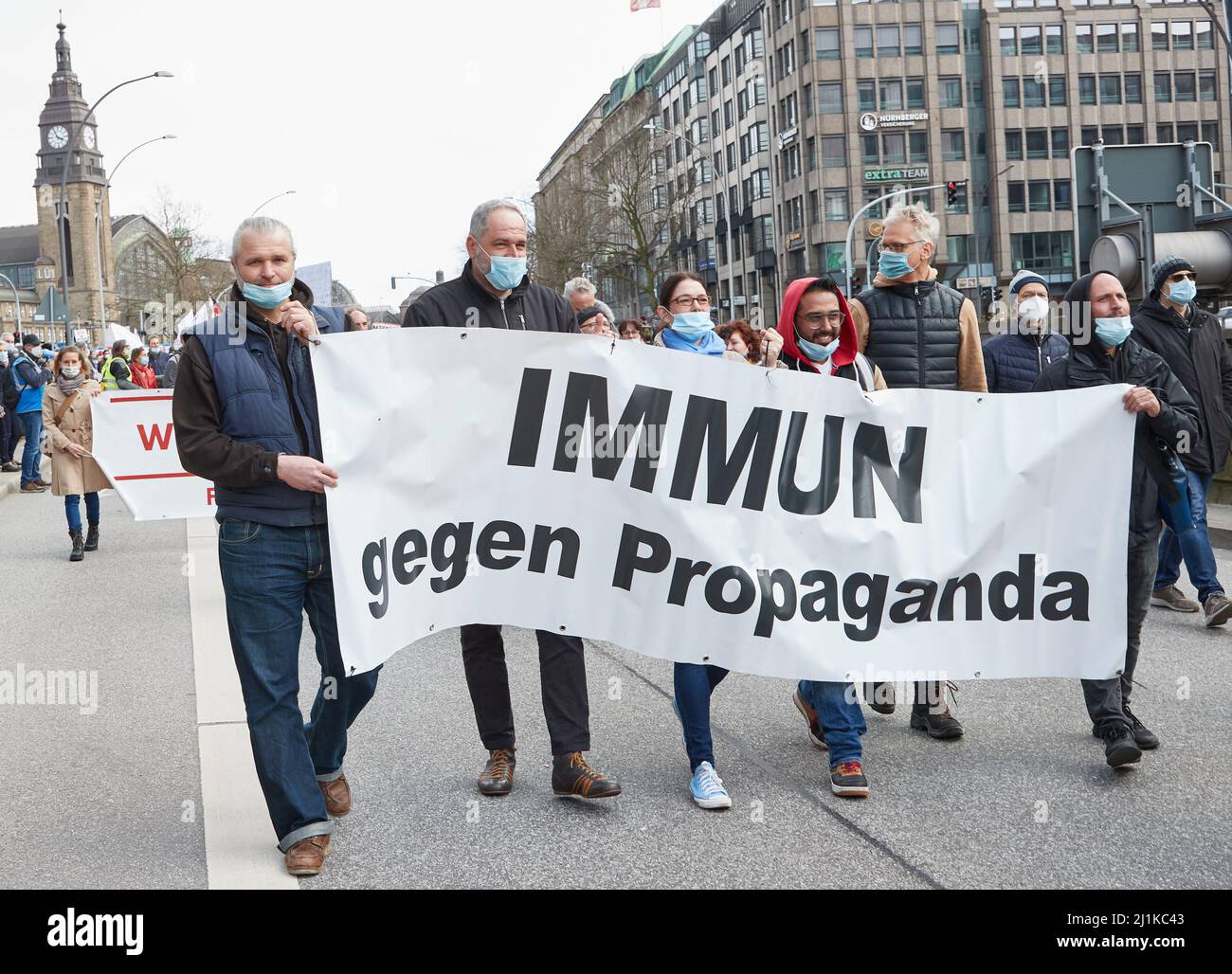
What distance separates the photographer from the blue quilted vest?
4473 mm

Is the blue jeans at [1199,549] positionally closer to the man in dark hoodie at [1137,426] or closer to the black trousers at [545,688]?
the man in dark hoodie at [1137,426]

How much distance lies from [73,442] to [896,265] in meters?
8.93

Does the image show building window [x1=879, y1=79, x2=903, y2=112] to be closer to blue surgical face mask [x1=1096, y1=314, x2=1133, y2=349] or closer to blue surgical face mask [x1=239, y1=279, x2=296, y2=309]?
blue surgical face mask [x1=1096, y1=314, x2=1133, y2=349]

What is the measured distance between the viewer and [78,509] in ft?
42.1

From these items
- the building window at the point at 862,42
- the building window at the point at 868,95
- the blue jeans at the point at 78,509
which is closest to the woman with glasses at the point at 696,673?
the blue jeans at the point at 78,509

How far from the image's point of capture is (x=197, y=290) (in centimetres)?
7562

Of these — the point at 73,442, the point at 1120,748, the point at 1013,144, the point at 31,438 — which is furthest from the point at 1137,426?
the point at 1013,144

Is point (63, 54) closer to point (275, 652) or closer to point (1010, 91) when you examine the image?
point (1010, 91)

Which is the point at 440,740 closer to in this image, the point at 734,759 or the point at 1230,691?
the point at 734,759

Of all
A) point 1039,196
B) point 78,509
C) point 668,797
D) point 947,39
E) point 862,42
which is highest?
point 947,39

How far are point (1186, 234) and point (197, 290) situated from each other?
70.4 m

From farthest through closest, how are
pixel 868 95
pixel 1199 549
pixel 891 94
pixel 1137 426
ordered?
pixel 891 94
pixel 868 95
pixel 1199 549
pixel 1137 426

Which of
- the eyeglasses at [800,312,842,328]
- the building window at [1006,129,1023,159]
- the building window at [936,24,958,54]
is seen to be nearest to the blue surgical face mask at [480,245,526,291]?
the eyeglasses at [800,312,842,328]
